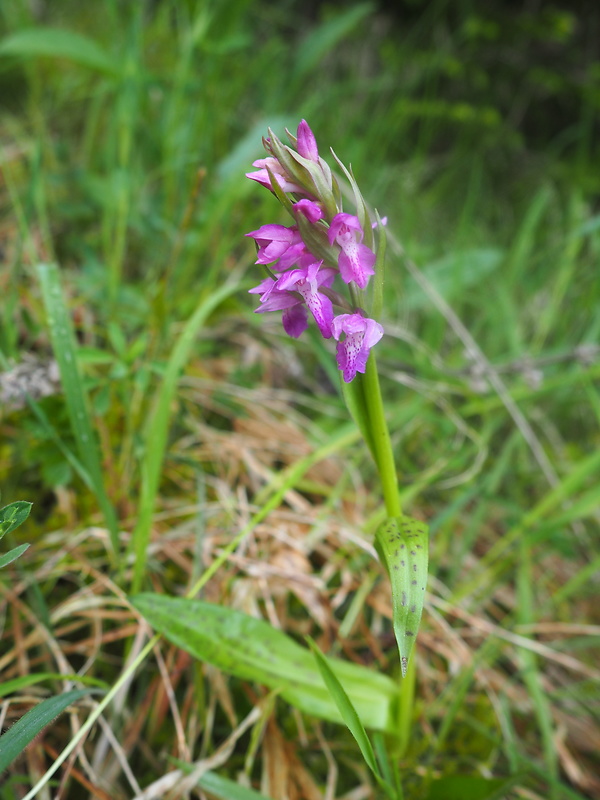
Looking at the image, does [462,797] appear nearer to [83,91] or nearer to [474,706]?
[474,706]

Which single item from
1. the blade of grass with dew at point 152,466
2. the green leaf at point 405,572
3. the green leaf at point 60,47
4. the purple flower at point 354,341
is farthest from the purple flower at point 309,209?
the green leaf at point 60,47

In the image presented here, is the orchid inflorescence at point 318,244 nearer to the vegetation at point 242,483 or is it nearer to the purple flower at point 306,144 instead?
the purple flower at point 306,144

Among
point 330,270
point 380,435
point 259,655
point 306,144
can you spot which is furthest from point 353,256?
point 259,655

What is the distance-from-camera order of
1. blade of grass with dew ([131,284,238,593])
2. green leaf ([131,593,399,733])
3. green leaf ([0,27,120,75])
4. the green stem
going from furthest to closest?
green leaf ([0,27,120,75]) → blade of grass with dew ([131,284,238,593]) → green leaf ([131,593,399,733]) → the green stem

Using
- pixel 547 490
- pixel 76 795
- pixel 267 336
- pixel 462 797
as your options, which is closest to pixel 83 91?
pixel 267 336

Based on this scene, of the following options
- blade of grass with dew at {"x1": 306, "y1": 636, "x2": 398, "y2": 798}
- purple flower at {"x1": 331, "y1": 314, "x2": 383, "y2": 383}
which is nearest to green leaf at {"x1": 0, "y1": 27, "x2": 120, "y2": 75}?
purple flower at {"x1": 331, "y1": 314, "x2": 383, "y2": 383}

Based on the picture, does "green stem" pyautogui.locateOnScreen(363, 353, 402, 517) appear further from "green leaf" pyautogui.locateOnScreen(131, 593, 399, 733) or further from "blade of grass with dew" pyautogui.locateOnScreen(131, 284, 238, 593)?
"blade of grass with dew" pyautogui.locateOnScreen(131, 284, 238, 593)
